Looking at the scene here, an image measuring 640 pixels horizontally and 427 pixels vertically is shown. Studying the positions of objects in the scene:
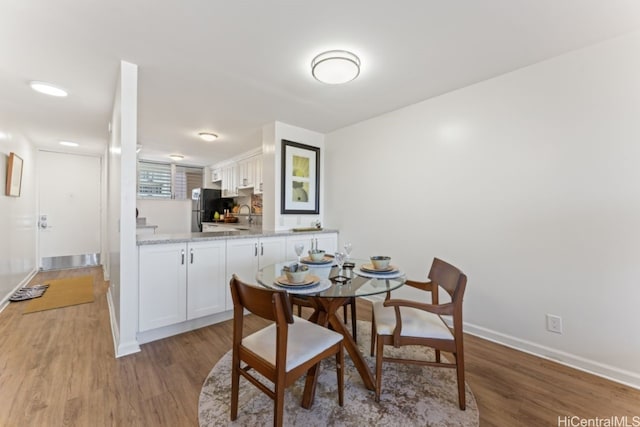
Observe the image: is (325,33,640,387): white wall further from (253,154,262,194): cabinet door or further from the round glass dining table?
(253,154,262,194): cabinet door

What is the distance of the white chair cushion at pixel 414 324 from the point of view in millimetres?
1627

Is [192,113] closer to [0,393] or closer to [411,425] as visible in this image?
[0,393]

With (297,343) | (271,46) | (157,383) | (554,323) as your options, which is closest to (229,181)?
(271,46)

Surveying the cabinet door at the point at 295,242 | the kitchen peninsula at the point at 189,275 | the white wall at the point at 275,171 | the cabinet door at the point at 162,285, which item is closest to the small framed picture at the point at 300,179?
the white wall at the point at 275,171

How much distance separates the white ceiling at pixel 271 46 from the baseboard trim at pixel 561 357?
2302 mm

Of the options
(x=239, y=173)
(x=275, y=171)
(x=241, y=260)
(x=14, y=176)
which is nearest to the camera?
(x=241, y=260)

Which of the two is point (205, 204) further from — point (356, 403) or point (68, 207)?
point (356, 403)

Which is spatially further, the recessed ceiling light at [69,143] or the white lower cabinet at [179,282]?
the recessed ceiling light at [69,143]

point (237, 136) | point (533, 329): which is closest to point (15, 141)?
point (237, 136)

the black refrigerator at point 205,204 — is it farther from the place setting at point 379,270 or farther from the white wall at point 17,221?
the place setting at point 379,270

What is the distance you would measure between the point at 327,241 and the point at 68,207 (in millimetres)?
5218

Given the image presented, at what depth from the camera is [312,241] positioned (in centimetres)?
362

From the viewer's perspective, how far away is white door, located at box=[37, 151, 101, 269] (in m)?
5.02

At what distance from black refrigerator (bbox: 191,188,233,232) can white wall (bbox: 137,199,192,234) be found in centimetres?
16
